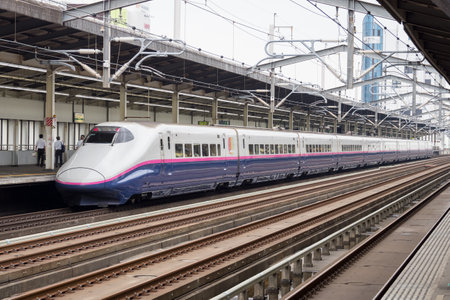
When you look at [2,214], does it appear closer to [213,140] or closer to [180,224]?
[180,224]

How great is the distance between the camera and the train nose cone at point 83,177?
713 inches

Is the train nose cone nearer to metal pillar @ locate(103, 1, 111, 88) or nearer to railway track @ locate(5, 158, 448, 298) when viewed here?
railway track @ locate(5, 158, 448, 298)

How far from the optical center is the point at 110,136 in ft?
64.3

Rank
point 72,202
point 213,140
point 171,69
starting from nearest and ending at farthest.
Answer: point 72,202 < point 213,140 < point 171,69

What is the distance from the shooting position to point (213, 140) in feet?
81.0

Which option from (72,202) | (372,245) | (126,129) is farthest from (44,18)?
(372,245)

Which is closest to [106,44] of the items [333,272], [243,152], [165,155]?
[165,155]

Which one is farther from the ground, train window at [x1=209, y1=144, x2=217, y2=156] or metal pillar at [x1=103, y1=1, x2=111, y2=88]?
metal pillar at [x1=103, y1=1, x2=111, y2=88]

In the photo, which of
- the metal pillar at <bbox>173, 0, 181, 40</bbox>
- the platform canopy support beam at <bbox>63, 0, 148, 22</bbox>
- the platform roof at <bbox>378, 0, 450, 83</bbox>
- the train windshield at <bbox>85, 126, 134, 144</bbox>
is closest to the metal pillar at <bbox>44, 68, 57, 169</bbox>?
the platform canopy support beam at <bbox>63, 0, 148, 22</bbox>

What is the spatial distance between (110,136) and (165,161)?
2307 mm

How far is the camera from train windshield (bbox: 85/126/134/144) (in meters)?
19.5

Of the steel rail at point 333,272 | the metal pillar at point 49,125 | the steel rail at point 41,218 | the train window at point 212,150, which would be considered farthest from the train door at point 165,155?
the steel rail at point 333,272

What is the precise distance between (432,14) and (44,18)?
15.2 meters

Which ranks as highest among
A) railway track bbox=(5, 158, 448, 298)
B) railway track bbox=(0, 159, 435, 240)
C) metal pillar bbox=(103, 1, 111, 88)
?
metal pillar bbox=(103, 1, 111, 88)
